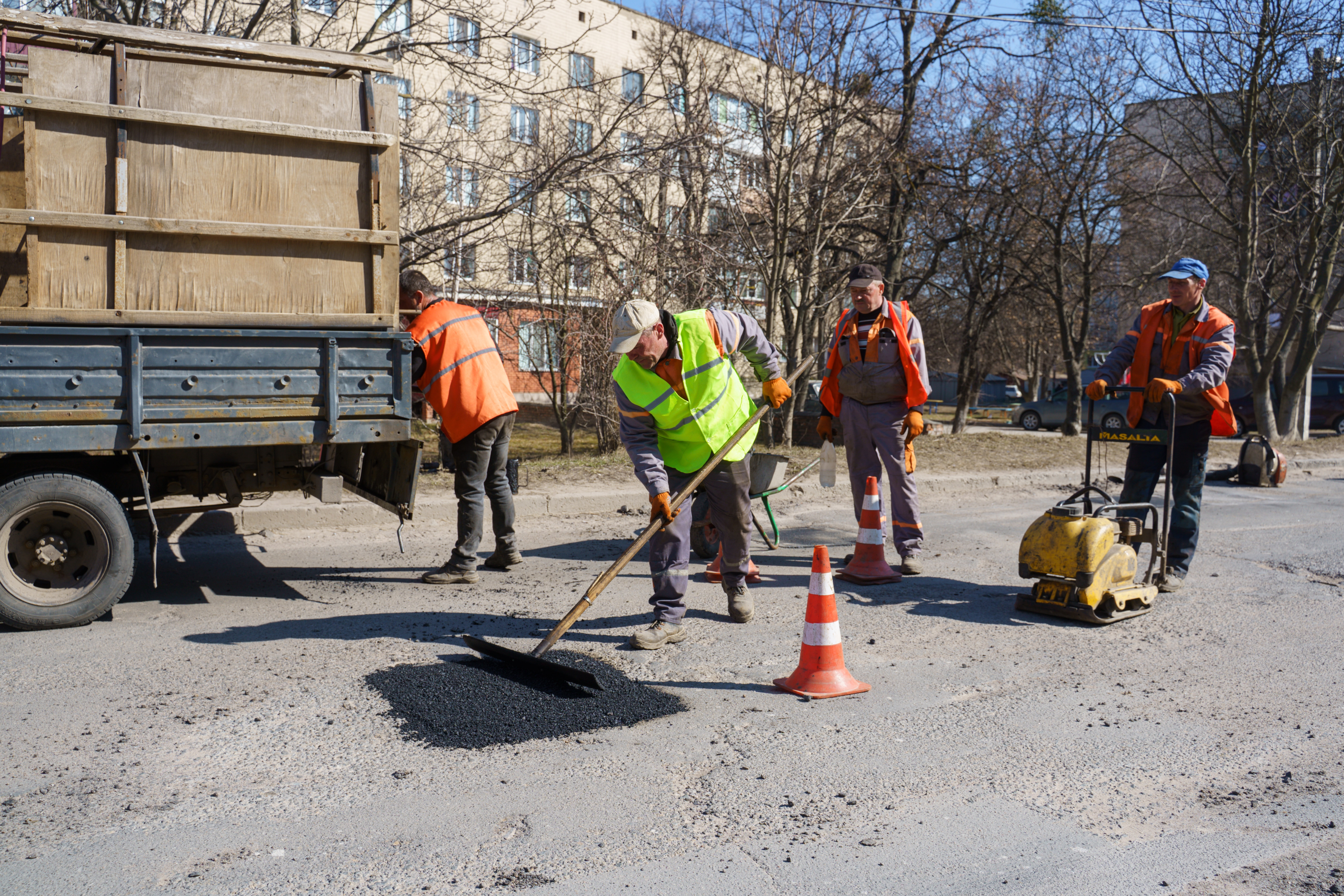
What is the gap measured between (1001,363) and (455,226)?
33.8 meters

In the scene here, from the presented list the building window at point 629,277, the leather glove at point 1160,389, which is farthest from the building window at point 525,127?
the leather glove at point 1160,389

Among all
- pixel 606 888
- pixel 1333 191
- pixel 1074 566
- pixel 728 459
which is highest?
pixel 1333 191

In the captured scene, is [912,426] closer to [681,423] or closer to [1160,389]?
[1160,389]

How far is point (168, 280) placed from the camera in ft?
17.4

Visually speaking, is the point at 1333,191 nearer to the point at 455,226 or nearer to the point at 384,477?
the point at 455,226

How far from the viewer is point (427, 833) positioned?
306cm

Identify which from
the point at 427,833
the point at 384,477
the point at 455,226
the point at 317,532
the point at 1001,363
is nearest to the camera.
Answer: the point at 427,833

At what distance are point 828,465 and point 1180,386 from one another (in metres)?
2.41

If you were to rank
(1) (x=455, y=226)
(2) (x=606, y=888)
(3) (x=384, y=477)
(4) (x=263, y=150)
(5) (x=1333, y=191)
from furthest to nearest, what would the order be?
(5) (x=1333, y=191) < (1) (x=455, y=226) < (3) (x=384, y=477) < (4) (x=263, y=150) < (2) (x=606, y=888)

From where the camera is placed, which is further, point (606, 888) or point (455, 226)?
point (455, 226)

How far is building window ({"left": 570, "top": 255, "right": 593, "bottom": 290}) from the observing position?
37.2 ft

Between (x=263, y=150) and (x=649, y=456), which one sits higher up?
(x=263, y=150)

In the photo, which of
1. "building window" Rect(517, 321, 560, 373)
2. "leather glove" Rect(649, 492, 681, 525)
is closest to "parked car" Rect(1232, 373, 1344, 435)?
"building window" Rect(517, 321, 560, 373)

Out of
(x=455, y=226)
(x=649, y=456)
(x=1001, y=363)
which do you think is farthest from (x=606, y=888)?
(x=1001, y=363)
